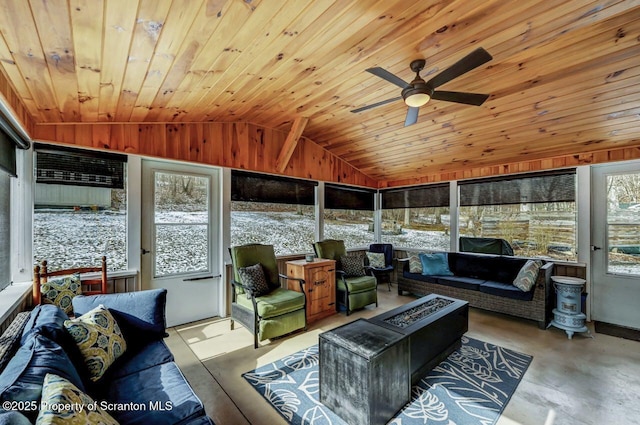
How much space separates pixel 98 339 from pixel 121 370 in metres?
0.24

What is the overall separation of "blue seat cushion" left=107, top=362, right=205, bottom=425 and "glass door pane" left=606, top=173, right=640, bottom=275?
506 cm

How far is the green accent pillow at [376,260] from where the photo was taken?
16.9 ft

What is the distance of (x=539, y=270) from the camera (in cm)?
352

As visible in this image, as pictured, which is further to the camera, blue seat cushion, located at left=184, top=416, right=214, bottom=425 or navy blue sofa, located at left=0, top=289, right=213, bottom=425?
blue seat cushion, located at left=184, top=416, right=214, bottom=425

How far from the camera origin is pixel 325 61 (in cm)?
241

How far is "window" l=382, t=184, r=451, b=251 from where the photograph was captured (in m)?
5.30

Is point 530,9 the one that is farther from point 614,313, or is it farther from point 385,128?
point 614,313

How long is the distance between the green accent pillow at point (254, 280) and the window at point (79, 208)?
139 centimetres

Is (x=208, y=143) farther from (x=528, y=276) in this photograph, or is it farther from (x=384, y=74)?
(x=528, y=276)

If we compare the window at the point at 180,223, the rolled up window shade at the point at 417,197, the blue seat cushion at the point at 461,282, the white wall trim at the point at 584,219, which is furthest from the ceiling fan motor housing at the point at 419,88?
the rolled up window shade at the point at 417,197

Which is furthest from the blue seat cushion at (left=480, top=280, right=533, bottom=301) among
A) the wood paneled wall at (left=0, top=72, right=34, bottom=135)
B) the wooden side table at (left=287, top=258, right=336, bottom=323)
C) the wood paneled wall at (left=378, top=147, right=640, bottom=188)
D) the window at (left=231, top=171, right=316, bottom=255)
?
the wood paneled wall at (left=0, top=72, right=34, bottom=135)

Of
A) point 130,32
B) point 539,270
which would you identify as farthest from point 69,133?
point 539,270

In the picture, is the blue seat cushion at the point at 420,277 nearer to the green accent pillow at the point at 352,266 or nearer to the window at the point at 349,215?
the green accent pillow at the point at 352,266

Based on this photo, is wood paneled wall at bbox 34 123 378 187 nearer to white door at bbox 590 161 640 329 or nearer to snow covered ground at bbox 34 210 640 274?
snow covered ground at bbox 34 210 640 274
